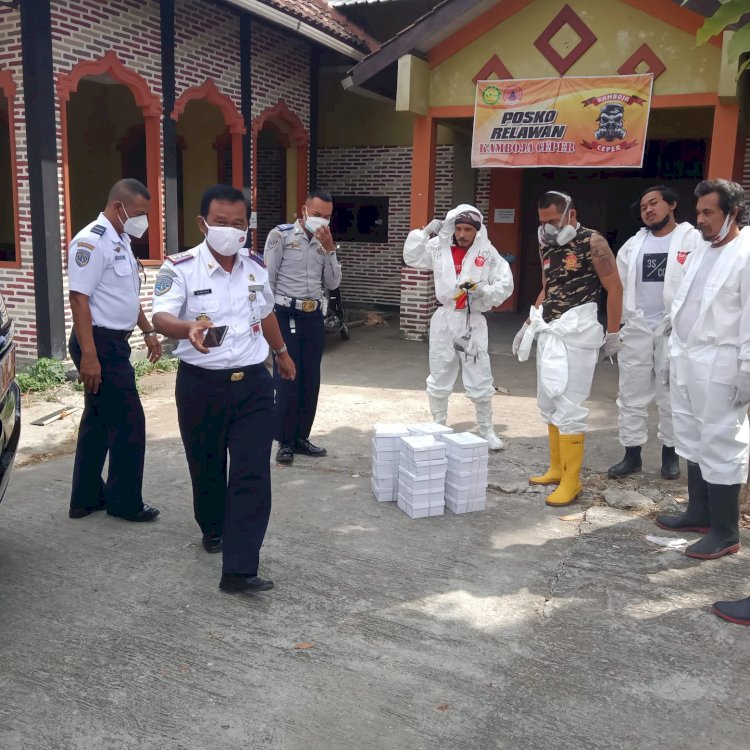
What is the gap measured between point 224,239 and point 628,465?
134 inches

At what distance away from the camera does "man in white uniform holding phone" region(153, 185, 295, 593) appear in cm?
353

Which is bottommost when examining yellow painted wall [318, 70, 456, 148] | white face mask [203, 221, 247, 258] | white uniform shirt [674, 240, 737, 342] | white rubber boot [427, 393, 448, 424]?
white rubber boot [427, 393, 448, 424]

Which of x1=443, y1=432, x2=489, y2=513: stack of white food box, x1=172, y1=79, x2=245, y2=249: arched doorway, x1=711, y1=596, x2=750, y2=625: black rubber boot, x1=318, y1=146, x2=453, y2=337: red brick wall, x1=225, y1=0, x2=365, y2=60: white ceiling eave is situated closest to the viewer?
x1=711, y1=596, x2=750, y2=625: black rubber boot

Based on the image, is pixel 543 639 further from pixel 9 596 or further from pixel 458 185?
pixel 458 185

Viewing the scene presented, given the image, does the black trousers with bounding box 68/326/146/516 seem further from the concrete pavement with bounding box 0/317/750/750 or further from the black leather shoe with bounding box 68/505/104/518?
the concrete pavement with bounding box 0/317/750/750

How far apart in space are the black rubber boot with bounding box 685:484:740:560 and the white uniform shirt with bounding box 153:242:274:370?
8.19 feet

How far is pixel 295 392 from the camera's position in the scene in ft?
18.2

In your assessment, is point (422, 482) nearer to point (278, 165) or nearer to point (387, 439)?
point (387, 439)

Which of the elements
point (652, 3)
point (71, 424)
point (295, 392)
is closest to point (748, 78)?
point (652, 3)

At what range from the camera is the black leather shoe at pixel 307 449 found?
578 cm

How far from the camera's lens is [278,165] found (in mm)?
14453

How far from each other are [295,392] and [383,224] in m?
8.82

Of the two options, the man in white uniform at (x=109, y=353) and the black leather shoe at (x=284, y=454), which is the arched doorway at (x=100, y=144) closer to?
the black leather shoe at (x=284, y=454)

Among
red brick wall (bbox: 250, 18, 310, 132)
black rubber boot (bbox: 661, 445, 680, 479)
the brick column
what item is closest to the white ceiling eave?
red brick wall (bbox: 250, 18, 310, 132)
